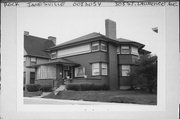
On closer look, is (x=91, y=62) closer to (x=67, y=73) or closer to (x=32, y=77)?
(x=67, y=73)

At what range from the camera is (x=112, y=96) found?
4465 millimetres

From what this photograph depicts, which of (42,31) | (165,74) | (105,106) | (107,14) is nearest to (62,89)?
(105,106)

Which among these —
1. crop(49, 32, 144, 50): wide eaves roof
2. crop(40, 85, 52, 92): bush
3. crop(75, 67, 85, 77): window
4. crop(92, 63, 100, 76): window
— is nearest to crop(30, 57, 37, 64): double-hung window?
crop(49, 32, 144, 50): wide eaves roof

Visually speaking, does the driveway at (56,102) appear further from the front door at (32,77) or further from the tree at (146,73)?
the tree at (146,73)

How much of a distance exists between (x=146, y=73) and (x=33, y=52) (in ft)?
7.10

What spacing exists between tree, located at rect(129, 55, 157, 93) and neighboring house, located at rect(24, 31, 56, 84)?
171cm

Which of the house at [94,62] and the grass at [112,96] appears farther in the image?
the house at [94,62]

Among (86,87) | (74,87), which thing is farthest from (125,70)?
(74,87)

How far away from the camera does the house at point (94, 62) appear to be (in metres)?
4.52

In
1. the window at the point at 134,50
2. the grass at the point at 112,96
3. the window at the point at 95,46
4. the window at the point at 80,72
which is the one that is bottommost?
the grass at the point at 112,96

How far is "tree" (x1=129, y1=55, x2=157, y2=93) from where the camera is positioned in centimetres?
443

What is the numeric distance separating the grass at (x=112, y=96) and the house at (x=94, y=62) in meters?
0.15

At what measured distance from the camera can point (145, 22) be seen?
4.50m

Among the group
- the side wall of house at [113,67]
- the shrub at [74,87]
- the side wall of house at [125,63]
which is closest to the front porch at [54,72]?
the shrub at [74,87]
